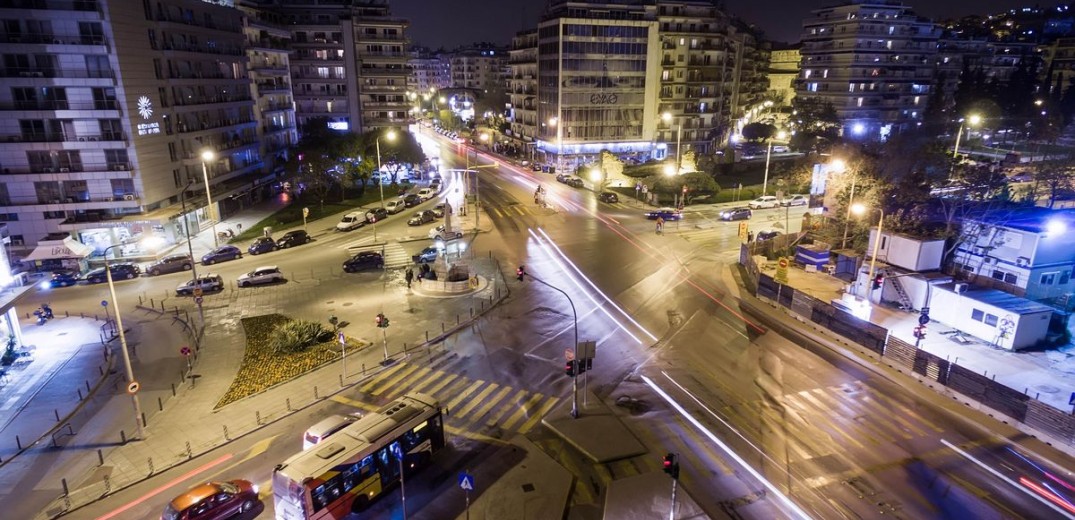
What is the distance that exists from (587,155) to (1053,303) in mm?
68859

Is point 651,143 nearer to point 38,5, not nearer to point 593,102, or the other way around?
point 593,102

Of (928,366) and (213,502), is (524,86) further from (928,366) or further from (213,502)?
(213,502)

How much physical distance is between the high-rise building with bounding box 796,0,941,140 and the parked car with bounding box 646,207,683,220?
6053cm

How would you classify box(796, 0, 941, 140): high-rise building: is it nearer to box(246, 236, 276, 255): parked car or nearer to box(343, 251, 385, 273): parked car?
box(343, 251, 385, 273): parked car

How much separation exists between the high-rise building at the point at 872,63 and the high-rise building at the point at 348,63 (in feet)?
264

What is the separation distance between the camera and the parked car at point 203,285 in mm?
42375

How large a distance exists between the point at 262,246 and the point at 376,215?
548 inches

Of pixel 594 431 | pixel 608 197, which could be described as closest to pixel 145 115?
pixel 608 197

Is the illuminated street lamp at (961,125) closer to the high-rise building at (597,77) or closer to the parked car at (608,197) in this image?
the parked car at (608,197)

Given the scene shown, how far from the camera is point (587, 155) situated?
316 feet

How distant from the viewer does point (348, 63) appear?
9531cm

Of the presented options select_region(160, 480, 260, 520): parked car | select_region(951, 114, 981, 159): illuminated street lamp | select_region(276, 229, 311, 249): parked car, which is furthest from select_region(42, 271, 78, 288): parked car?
select_region(951, 114, 981, 159): illuminated street lamp

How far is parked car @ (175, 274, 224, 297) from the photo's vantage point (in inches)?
1668

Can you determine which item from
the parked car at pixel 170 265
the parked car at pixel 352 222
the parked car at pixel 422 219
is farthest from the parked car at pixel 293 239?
the parked car at pixel 422 219
